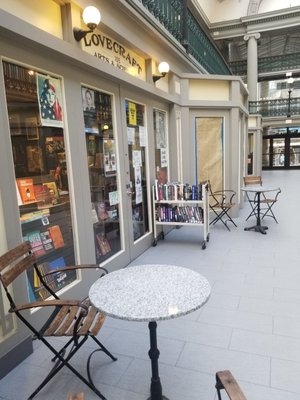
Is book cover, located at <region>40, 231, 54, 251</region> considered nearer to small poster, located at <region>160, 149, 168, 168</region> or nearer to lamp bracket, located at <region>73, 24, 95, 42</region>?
lamp bracket, located at <region>73, 24, 95, 42</region>

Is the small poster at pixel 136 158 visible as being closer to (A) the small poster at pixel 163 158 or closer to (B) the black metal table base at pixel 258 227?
(A) the small poster at pixel 163 158

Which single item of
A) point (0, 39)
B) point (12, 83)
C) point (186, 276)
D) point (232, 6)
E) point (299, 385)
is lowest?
point (299, 385)

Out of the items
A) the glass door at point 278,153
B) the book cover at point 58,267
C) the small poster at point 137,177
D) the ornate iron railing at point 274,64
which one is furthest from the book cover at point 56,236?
the glass door at point 278,153

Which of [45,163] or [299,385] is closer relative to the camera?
[299,385]

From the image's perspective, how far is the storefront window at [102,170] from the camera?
3344 mm

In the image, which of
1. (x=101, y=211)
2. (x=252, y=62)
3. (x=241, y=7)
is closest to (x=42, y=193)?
(x=101, y=211)

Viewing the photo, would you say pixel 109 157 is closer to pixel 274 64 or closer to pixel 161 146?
pixel 161 146

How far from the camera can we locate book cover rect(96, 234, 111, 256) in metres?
3.56

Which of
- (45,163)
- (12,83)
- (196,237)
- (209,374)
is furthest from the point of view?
Answer: (196,237)

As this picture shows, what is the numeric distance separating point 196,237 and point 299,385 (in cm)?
332

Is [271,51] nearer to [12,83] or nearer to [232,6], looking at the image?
[232,6]

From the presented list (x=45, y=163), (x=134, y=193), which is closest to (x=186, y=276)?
(x=45, y=163)

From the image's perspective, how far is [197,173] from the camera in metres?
6.16

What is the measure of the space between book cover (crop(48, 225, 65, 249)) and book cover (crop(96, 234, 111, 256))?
64cm
